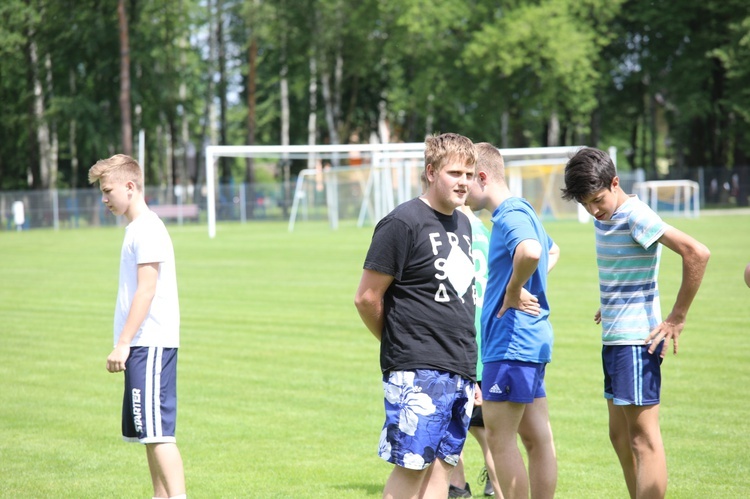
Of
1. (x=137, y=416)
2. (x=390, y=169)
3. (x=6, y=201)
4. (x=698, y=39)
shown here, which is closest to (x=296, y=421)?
(x=137, y=416)

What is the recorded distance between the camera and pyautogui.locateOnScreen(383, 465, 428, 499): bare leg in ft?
13.4

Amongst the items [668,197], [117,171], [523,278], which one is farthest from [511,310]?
[668,197]

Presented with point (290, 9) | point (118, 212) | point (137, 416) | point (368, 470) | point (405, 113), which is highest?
point (290, 9)

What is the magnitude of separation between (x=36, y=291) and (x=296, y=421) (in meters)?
12.1

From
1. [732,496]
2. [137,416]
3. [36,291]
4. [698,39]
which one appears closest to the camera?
[137,416]

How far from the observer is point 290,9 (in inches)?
2270

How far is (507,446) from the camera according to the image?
184 inches

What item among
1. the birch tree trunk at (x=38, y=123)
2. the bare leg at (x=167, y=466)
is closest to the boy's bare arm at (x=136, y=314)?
the bare leg at (x=167, y=466)

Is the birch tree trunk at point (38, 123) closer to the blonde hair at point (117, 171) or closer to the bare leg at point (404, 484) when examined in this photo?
the blonde hair at point (117, 171)

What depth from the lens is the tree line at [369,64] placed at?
51938 mm

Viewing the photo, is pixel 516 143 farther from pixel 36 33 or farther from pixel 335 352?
pixel 335 352

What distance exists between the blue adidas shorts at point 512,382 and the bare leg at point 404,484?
2.45 feet

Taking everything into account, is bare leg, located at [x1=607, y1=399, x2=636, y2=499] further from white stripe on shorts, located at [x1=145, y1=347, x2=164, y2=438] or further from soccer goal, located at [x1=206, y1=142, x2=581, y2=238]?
soccer goal, located at [x1=206, y1=142, x2=581, y2=238]

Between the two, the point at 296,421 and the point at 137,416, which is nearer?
the point at 137,416
